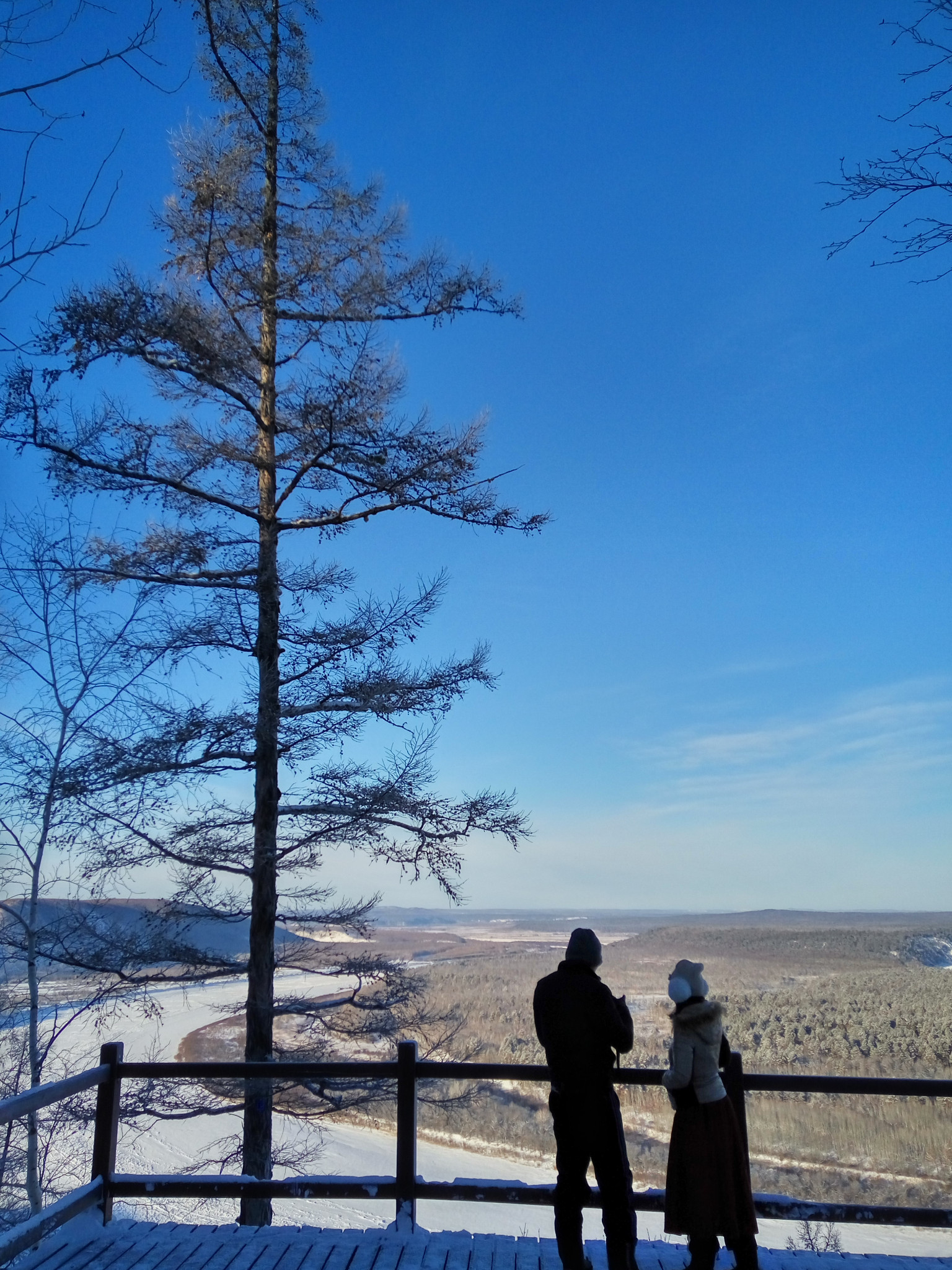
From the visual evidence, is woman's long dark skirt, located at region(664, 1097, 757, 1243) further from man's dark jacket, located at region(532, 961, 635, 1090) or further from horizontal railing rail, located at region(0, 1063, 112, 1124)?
horizontal railing rail, located at region(0, 1063, 112, 1124)

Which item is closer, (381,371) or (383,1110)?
(381,371)

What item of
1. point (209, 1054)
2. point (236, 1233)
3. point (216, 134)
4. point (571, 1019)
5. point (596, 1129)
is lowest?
point (209, 1054)

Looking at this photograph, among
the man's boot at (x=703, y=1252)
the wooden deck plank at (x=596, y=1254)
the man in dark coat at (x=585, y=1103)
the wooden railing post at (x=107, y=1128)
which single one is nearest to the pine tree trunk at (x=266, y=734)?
the wooden railing post at (x=107, y=1128)

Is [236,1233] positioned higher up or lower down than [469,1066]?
lower down

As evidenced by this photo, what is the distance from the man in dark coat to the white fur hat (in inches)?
10.9

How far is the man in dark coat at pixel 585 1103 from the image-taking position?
13.0 ft

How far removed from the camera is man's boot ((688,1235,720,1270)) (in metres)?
3.92

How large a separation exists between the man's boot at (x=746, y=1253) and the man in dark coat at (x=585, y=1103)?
495 millimetres

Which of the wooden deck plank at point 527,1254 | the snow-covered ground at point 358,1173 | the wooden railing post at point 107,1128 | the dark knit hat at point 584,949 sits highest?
the dark knit hat at point 584,949

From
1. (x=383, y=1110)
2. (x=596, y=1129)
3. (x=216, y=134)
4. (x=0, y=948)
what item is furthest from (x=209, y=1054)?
(x=216, y=134)

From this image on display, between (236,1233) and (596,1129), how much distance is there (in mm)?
2285

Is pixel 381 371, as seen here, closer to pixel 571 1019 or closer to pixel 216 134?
pixel 216 134

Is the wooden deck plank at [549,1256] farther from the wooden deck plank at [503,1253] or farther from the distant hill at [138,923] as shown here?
the distant hill at [138,923]

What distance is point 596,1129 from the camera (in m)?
3.94
